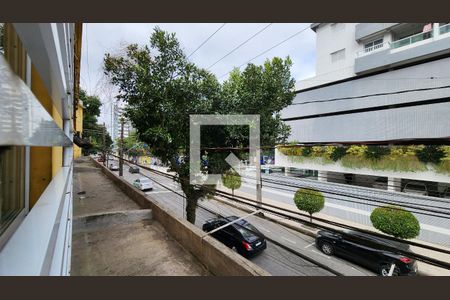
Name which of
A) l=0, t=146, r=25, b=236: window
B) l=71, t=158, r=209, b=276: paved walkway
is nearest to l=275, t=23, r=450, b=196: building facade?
l=71, t=158, r=209, b=276: paved walkway

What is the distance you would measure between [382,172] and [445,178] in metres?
2.23

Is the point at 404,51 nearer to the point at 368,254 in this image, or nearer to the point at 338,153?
the point at 338,153

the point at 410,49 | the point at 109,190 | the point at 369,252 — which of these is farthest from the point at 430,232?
the point at 109,190

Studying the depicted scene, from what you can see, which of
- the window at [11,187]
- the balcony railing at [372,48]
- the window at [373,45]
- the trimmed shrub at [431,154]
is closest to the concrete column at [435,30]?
the balcony railing at [372,48]

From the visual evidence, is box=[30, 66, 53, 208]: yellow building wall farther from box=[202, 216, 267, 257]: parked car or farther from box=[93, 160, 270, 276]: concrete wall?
box=[202, 216, 267, 257]: parked car

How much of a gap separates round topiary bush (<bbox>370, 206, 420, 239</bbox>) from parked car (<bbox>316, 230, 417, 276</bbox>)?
0.75 metres

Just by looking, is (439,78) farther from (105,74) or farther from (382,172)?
(105,74)

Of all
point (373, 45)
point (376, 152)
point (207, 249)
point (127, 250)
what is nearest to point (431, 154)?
point (376, 152)

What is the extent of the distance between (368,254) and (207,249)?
571 cm

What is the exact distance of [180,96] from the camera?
5648 millimetres

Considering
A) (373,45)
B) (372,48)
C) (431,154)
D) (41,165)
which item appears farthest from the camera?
(373,45)

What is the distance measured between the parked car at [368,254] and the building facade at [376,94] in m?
3.23

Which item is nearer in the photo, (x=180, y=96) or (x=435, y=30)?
(x=180, y=96)

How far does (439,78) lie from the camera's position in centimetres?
1123
